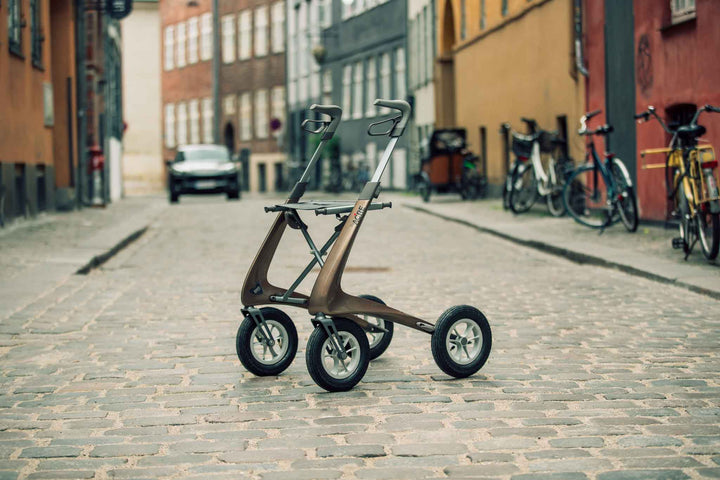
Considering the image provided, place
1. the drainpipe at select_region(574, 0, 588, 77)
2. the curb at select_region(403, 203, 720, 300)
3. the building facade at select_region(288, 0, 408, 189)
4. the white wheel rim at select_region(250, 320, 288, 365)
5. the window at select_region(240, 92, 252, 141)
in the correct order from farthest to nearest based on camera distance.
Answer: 1. the window at select_region(240, 92, 252, 141)
2. the building facade at select_region(288, 0, 408, 189)
3. the drainpipe at select_region(574, 0, 588, 77)
4. the curb at select_region(403, 203, 720, 300)
5. the white wheel rim at select_region(250, 320, 288, 365)

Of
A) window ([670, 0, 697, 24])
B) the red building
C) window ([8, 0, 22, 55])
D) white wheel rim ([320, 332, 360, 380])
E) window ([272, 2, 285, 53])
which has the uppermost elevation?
window ([272, 2, 285, 53])

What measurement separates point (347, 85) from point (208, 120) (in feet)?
60.8

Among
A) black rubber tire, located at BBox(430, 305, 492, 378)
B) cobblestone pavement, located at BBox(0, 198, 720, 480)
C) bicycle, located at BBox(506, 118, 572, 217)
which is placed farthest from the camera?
bicycle, located at BBox(506, 118, 572, 217)

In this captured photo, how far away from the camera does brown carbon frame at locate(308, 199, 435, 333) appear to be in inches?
241

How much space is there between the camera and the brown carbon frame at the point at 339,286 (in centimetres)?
612

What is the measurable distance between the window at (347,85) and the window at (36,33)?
28142mm

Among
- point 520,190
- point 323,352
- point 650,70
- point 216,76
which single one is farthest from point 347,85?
point 323,352

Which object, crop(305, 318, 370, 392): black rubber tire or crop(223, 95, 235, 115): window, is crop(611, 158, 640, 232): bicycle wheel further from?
crop(223, 95, 235, 115): window

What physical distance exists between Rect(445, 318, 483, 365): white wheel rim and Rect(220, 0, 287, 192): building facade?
52592mm

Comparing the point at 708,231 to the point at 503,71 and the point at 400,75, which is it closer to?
the point at 503,71

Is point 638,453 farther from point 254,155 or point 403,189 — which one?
point 254,155

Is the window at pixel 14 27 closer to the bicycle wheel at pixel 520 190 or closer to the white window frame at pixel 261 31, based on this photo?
the bicycle wheel at pixel 520 190

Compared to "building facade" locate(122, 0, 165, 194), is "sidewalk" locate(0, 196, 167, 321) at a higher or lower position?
lower

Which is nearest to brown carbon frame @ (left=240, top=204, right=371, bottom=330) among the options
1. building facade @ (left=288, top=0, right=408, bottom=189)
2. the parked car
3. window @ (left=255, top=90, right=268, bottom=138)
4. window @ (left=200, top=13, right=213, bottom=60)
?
the parked car
